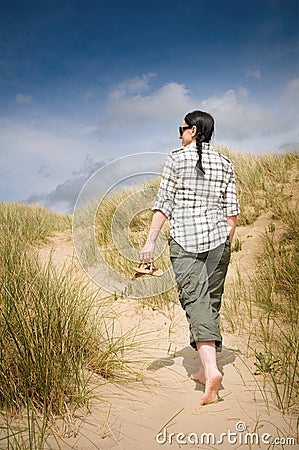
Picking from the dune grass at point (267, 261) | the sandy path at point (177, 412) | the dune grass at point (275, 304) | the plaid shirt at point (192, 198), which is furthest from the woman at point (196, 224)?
the dune grass at point (267, 261)

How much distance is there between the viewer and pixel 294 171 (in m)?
8.43

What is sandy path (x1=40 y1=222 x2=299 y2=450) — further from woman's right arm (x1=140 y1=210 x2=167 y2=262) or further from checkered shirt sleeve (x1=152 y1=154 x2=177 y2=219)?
checkered shirt sleeve (x1=152 y1=154 x2=177 y2=219)

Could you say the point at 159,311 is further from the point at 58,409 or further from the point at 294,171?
the point at 294,171

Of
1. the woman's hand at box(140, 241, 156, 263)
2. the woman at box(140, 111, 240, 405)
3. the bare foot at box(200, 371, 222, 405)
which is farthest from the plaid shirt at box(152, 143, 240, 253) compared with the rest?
the bare foot at box(200, 371, 222, 405)

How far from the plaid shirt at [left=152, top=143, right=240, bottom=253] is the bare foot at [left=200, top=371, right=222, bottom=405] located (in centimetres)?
79

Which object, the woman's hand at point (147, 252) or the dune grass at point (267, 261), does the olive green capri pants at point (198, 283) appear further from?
the dune grass at point (267, 261)

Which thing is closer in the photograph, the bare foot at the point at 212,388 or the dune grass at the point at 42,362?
the dune grass at the point at 42,362

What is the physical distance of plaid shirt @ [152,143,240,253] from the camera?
2.66 metres

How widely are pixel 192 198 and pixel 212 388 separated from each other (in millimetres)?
1214

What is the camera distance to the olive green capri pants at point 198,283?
2617 mm

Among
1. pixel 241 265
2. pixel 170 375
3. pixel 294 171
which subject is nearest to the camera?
pixel 170 375

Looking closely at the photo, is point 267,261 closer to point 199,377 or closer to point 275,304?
point 275,304

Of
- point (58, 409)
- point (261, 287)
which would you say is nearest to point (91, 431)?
point (58, 409)

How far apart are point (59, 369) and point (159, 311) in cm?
227
